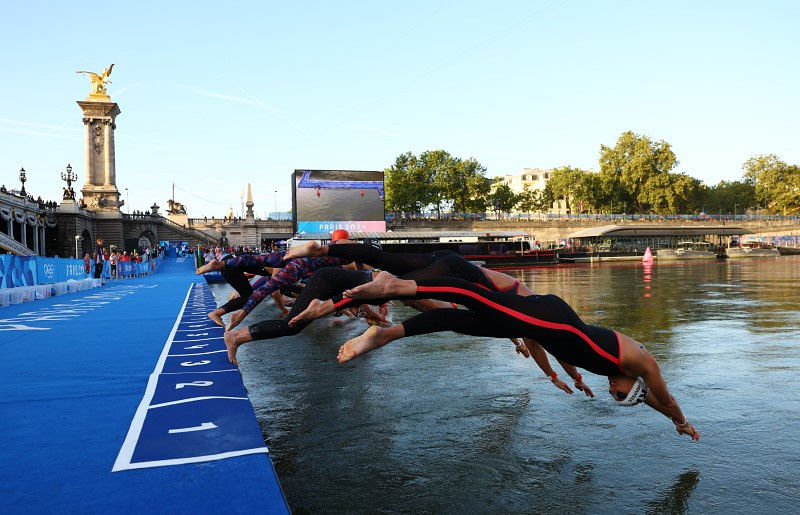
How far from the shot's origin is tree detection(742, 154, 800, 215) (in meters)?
93.7

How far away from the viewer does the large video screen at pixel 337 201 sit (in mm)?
41844

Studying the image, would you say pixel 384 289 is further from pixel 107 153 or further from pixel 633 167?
pixel 633 167

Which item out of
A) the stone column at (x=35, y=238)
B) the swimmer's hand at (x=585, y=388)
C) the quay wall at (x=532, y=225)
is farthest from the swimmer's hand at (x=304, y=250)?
the quay wall at (x=532, y=225)

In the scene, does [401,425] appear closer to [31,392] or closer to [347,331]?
[31,392]

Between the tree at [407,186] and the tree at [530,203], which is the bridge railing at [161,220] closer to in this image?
the tree at [407,186]

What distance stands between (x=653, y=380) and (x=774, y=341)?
6209 mm

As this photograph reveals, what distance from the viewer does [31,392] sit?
18.0ft

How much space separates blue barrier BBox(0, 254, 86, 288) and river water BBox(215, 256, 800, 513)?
471 inches

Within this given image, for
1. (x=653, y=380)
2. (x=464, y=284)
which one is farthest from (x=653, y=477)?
(x=464, y=284)

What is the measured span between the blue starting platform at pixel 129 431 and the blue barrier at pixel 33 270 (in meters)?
9.46

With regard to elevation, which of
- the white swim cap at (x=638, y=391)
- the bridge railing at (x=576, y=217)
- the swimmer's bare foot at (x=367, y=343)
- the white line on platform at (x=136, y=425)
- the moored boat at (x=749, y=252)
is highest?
the bridge railing at (x=576, y=217)

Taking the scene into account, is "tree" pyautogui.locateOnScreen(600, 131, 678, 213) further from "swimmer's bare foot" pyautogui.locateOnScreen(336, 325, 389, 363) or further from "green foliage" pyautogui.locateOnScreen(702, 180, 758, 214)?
"swimmer's bare foot" pyautogui.locateOnScreen(336, 325, 389, 363)

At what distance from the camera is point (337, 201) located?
140ft

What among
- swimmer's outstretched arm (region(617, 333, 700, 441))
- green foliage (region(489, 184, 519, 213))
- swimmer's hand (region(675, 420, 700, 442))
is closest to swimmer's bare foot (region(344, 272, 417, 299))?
swimmer's outstretched arm (region(617, 333, 700, 441))
